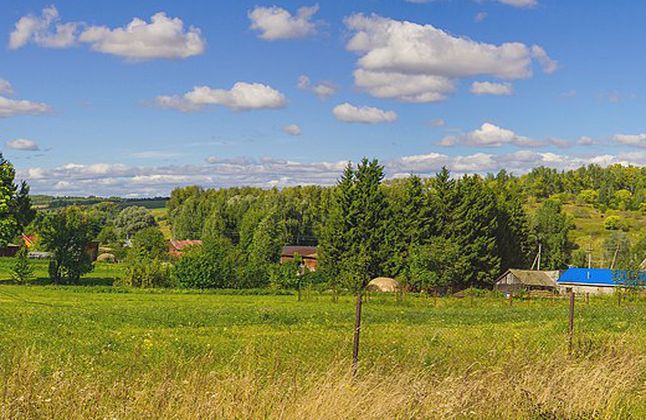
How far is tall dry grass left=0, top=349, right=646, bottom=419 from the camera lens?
7.07 metres

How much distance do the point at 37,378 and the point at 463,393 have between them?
201 inches

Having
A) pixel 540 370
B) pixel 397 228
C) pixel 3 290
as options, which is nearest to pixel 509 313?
pixel 540 370

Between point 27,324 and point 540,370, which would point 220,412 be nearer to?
point 540,370

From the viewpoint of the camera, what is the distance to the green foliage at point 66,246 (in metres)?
59.7

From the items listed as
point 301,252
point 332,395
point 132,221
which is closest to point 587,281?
point 301,252

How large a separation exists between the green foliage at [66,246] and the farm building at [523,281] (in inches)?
1541

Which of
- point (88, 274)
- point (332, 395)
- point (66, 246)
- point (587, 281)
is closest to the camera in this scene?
point (332, 395)

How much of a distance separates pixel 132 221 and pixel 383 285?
358 ft

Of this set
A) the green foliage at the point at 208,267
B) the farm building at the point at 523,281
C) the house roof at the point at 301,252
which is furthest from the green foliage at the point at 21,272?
the house roof at the point at 301,252

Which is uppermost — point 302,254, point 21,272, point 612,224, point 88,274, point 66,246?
point 612,224

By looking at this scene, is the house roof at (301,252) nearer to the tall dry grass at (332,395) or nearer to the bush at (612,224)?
the bush at (612,224)

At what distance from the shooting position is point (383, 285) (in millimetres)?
61500

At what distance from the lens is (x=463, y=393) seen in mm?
8258

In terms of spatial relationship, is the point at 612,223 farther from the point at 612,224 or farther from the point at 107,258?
the point at 107,258
